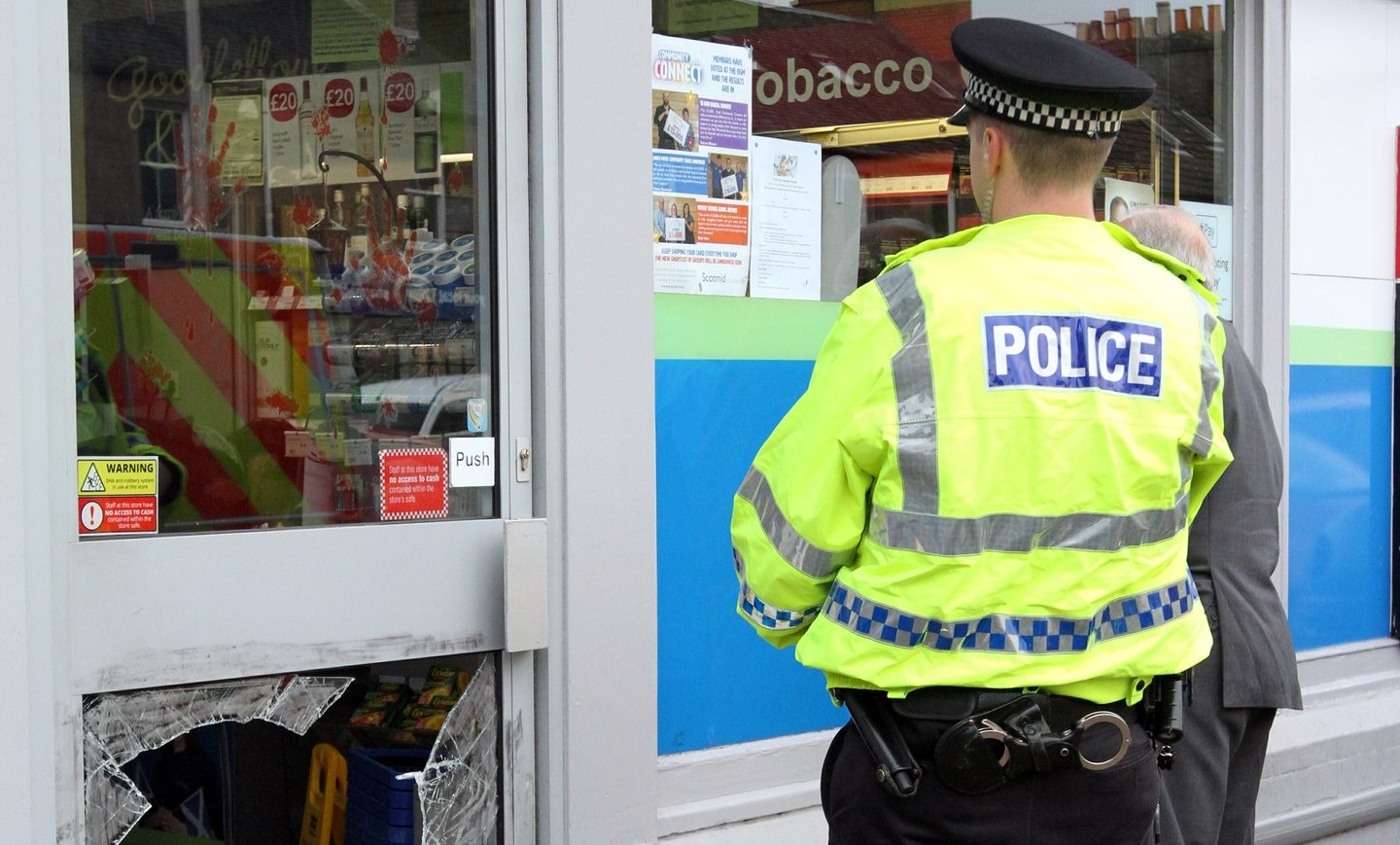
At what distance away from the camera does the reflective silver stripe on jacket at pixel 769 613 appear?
225cm

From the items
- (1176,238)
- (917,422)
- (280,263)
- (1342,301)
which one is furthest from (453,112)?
(1342,301)

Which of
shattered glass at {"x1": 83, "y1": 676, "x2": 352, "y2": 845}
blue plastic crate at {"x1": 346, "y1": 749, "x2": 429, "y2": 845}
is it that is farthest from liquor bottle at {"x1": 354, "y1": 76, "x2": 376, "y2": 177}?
blue plastic crate at {"x1": 346, "y1": 749, "x2": 429, "y2": 845}

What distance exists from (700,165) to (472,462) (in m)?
1.07

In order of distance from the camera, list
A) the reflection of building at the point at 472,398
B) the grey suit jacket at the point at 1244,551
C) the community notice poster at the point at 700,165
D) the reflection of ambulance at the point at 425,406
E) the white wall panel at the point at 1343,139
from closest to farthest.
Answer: the reflection of building at the point at 472,398
the grey suit jacket at the point at 1244,551
the reflection of ambulance at the point at 425,406
the community notice poster at the point at 700,165
the white wall panel at the point at 1343,139

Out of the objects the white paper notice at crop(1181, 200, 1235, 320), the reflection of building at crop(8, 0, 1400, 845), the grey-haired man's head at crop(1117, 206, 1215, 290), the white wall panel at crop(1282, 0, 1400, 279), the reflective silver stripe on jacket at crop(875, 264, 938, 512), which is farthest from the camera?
the white wall panel at crop(1282, 0, 1400, 279)

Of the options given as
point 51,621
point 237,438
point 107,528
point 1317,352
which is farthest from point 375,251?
point 1317,352

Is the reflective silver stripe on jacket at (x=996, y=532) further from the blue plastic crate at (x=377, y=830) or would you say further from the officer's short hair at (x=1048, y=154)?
the blue plastic crate at (x=377, y=830)

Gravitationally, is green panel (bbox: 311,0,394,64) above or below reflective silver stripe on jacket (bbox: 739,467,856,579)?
above

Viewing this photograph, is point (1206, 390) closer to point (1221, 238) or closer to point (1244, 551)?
point (1244, 551)

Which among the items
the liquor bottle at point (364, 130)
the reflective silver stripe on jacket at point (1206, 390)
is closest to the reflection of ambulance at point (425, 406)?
the liquor bottle at point (364, 130)

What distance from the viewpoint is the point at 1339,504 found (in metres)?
5.63

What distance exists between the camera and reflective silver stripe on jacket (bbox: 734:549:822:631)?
225 cm

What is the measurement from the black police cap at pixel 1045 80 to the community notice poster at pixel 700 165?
1.54 m

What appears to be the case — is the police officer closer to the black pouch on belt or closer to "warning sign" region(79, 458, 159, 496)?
the black pouch on belt
